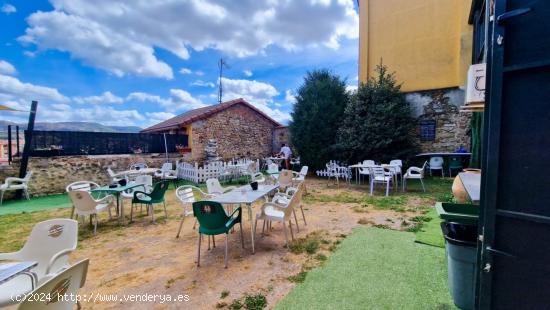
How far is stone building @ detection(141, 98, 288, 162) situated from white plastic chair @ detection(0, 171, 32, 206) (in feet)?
18.1

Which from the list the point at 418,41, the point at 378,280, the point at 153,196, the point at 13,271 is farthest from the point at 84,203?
the point at 418,41

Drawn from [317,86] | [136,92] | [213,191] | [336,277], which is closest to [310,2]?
[317,86]

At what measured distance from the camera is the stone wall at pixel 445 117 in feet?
35.8

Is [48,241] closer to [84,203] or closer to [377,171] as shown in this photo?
[84,203]

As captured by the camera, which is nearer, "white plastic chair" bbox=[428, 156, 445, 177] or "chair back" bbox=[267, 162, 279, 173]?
"chair back" bbox=[267, 162, 279, 173]

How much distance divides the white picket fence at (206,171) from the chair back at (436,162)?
8.33 metres

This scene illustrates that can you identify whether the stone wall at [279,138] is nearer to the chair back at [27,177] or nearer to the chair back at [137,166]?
the chair back at [137,166]

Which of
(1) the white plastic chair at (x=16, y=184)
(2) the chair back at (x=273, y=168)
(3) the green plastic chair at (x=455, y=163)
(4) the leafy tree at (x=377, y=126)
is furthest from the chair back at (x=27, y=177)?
(3) the green plastic chair at (x=455, y=163)

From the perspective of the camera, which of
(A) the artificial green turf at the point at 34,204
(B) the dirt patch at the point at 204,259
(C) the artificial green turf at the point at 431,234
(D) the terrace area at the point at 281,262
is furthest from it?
(A) the artificial green turf at the point at 34,204

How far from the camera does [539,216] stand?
120 cm

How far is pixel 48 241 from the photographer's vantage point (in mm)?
2447

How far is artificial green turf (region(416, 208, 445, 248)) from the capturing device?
3828 millimetres

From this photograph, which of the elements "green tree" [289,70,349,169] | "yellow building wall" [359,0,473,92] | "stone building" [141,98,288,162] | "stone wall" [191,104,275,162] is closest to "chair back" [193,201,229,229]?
"green tree" [289,70,349,169]

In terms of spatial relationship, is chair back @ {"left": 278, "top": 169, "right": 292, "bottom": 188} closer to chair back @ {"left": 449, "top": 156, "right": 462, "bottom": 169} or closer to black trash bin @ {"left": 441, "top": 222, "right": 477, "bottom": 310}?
black trash bin @ {"left": 441, "top": 222, "right": 477, "bottom": 310}
